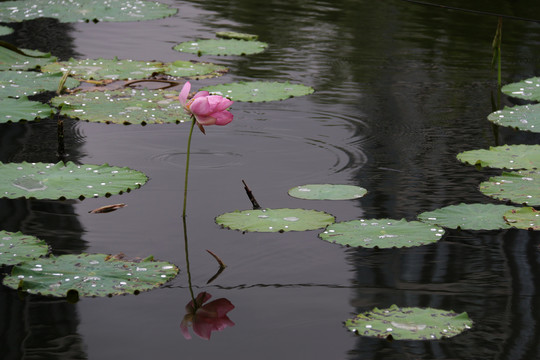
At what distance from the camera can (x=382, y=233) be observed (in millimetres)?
3074

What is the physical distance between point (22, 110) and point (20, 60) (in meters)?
1.40

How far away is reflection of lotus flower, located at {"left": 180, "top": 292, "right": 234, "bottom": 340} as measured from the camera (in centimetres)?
244

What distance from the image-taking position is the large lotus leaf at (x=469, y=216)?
320cm

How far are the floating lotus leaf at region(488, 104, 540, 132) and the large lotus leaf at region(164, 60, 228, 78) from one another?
1.88 meters

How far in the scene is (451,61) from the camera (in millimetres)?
6152

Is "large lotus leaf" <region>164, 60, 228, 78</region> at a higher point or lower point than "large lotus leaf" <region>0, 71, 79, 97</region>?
lower

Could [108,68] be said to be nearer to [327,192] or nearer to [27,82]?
[27,82]

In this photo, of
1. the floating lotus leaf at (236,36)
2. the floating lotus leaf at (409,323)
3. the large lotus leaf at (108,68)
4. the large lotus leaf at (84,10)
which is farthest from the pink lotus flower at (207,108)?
the large lotus leaf at (84,10)

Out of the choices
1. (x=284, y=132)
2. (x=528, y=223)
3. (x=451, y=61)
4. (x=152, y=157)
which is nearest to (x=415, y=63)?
(x=451, y=61)

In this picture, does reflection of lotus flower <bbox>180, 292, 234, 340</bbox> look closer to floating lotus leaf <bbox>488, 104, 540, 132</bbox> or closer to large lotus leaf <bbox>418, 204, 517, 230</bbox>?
large lotus leaf <bbox>418, 204, 517, 230</bbox>

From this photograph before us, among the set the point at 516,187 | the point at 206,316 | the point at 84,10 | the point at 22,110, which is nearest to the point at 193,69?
the point at 22,110

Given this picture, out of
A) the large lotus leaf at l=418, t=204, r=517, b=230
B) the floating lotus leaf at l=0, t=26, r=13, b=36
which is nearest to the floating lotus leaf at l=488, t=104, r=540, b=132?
the large lotus leaf at l=418, t=204, r=517, b=230

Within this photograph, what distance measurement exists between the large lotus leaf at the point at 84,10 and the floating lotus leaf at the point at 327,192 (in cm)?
419

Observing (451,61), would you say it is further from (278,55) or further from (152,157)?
(152,157)
